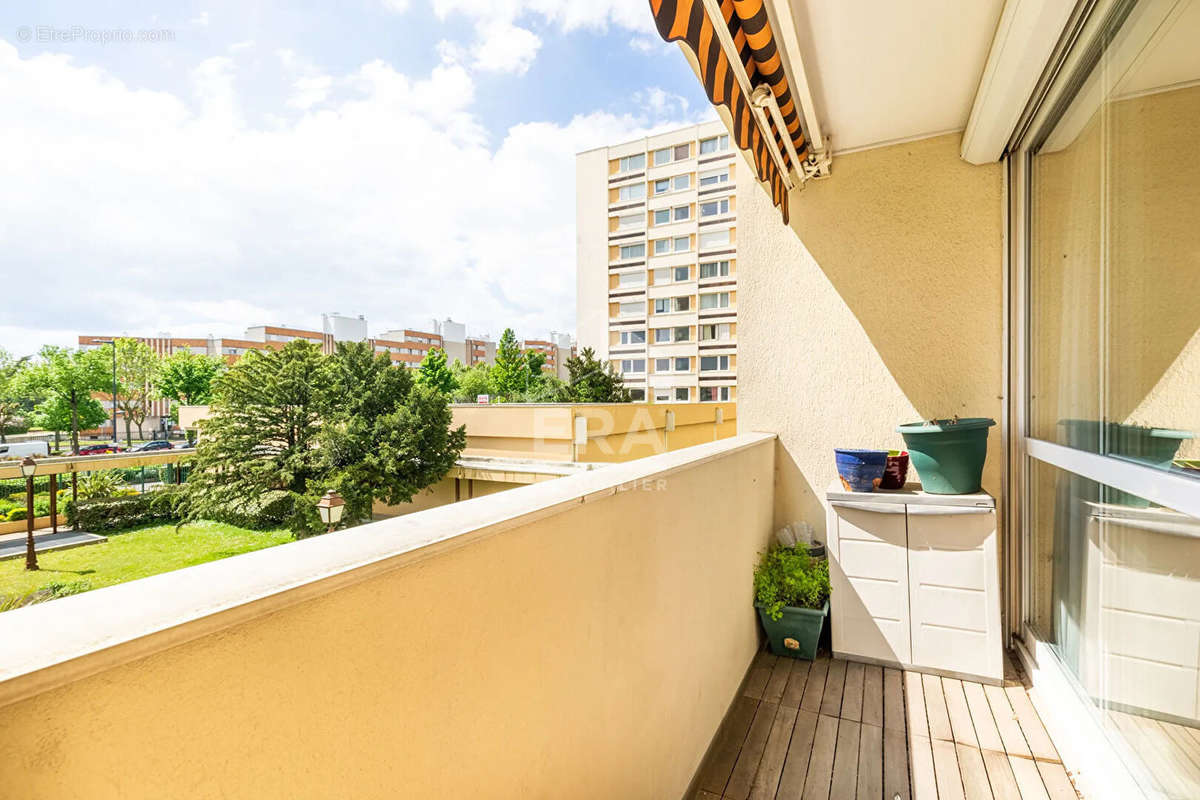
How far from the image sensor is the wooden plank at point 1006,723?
1752mm

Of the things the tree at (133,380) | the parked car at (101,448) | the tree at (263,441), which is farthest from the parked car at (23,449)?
the tree at (263,441)

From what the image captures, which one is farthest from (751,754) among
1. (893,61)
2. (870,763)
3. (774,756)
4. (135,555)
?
(135,555)

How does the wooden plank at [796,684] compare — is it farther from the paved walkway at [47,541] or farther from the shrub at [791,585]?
the paved walkway at [47,541]

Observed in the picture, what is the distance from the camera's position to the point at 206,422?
51.4 feet

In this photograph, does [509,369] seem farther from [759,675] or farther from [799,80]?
[799,80]

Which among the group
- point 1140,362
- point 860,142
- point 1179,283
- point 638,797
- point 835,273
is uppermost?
point 860,142

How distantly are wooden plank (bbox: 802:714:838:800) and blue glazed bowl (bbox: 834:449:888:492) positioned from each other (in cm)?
90

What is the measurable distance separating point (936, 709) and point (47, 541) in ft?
40.6

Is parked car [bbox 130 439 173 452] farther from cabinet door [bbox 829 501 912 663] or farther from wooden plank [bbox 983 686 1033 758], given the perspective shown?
wooden plank [bbox 983 686 1033 758]

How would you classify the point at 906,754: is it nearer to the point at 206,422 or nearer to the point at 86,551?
the point at 86,551

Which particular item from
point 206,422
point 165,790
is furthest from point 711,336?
point 165,790

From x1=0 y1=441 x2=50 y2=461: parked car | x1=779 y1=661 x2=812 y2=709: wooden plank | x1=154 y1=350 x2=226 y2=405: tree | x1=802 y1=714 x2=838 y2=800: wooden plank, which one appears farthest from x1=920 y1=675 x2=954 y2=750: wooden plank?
x1=154 y1=350 x2=226 y2=405: tree

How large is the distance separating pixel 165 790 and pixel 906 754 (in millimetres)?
2050

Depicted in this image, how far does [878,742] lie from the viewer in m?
1.82
